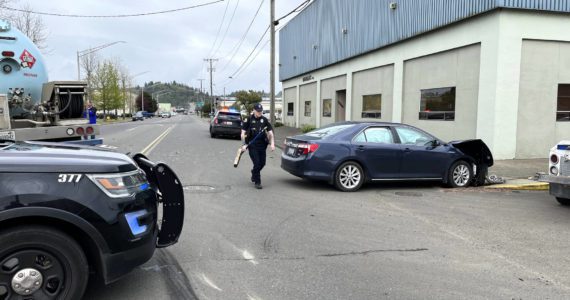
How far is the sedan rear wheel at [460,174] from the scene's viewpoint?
9883mm

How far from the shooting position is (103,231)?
3428mm

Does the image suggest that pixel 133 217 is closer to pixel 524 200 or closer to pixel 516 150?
pixel 524 200

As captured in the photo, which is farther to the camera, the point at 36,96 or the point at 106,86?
the point at 106,86

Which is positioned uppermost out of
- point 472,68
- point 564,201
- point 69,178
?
point 472,68

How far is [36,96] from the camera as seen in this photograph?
8398 millimetres

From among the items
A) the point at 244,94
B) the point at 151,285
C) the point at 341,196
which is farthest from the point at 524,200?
the point at 244,94

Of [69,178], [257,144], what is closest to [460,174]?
[257,144]

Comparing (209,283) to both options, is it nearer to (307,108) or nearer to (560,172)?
(560,172)

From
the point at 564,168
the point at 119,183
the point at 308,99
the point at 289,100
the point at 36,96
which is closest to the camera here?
the point at 119,183

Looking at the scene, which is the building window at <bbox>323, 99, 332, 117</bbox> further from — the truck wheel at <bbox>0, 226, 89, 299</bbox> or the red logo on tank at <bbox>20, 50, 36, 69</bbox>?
the truck wheel at <bbox>0, 226, 89, 299</bbox>

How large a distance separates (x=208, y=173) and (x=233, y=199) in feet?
10.5

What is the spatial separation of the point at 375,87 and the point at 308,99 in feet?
41.6

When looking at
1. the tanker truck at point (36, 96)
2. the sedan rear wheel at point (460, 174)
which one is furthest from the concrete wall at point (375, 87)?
the tanker truck at point (36, 96)

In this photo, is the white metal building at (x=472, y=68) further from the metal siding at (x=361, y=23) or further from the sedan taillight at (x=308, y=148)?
the sedan taillight at (x=308, y=148)
